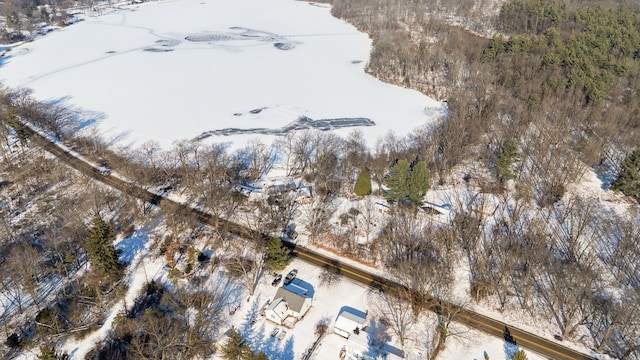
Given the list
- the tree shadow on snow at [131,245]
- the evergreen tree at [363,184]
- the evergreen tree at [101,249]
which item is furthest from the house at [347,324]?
the tree shadow on snow at [131,245]

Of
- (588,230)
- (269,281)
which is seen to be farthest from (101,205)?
(588,230)

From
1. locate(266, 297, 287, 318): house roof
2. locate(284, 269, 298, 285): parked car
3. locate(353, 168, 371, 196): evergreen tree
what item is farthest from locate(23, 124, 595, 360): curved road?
locate(353, 168, 371, 196): evergreen tree

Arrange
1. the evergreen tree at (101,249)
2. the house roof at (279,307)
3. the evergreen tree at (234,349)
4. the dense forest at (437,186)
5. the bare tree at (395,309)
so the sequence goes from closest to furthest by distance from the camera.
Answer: the evergreen tree at (234,349) < the bare tree at (395,309) < the house roof at (279,307) < the dense forest at (437,186) < the evergreen tree at (101,249)

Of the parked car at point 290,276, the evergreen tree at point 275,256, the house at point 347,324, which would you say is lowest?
the parked car at point 290,276

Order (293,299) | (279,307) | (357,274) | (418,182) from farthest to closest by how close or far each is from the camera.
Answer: (418,182) → (357,274) → (293,299) → (279,307)

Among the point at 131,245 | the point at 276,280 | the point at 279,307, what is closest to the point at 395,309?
the point at 279,307

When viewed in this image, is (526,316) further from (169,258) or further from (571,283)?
(169,258)

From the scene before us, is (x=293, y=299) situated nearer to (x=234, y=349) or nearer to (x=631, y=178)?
(x=234, y=349)

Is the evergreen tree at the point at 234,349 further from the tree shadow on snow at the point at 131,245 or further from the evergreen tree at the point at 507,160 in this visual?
the evergreen tree at the point at 507,160
